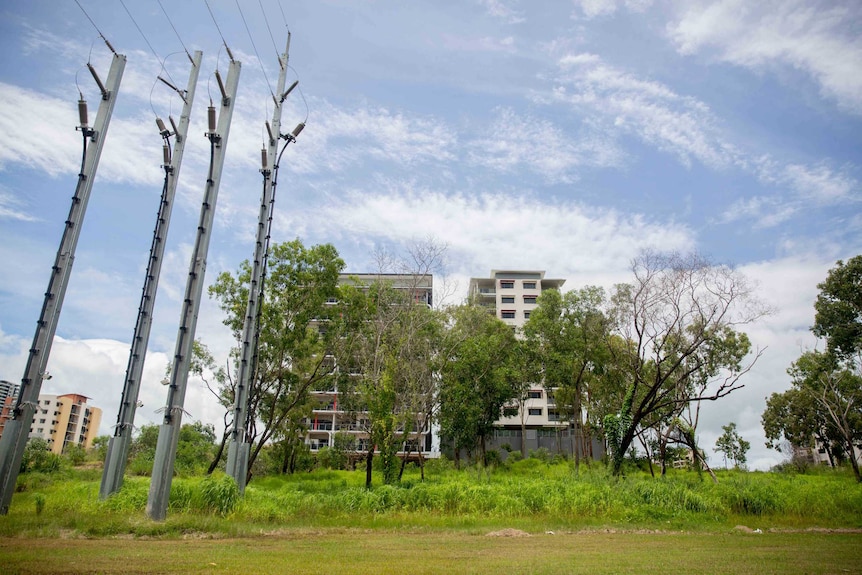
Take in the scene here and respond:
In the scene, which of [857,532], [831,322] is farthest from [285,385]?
[831,322]

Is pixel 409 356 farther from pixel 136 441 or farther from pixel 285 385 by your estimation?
pixel 136 441

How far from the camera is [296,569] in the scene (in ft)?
27.9

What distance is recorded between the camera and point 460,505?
1922 cm

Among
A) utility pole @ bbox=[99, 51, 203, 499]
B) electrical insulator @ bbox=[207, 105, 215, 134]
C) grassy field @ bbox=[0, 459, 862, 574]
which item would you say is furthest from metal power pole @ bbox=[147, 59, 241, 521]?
utility pole @ bbox=[99, 51, 203, 499]

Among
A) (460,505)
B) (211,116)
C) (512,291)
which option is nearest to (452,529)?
(460,505)

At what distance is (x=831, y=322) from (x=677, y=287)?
9.69 meters

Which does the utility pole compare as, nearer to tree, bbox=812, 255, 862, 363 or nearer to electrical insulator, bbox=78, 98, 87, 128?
electrical insulator, bbox=78, 98, 87, 128

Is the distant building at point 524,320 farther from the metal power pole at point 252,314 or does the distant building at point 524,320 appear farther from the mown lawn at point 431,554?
the mown lawn at point 431,554

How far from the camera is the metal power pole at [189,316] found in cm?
1375

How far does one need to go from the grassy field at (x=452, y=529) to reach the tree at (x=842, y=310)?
31.5 ft

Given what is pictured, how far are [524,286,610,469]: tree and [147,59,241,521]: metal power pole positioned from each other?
2610 cm

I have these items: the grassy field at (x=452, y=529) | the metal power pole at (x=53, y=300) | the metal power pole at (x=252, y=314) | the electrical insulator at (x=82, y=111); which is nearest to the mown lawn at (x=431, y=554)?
the grassy field at (x=452, y=529)

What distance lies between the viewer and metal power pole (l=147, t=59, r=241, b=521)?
13750mm

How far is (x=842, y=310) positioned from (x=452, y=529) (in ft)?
83.3
